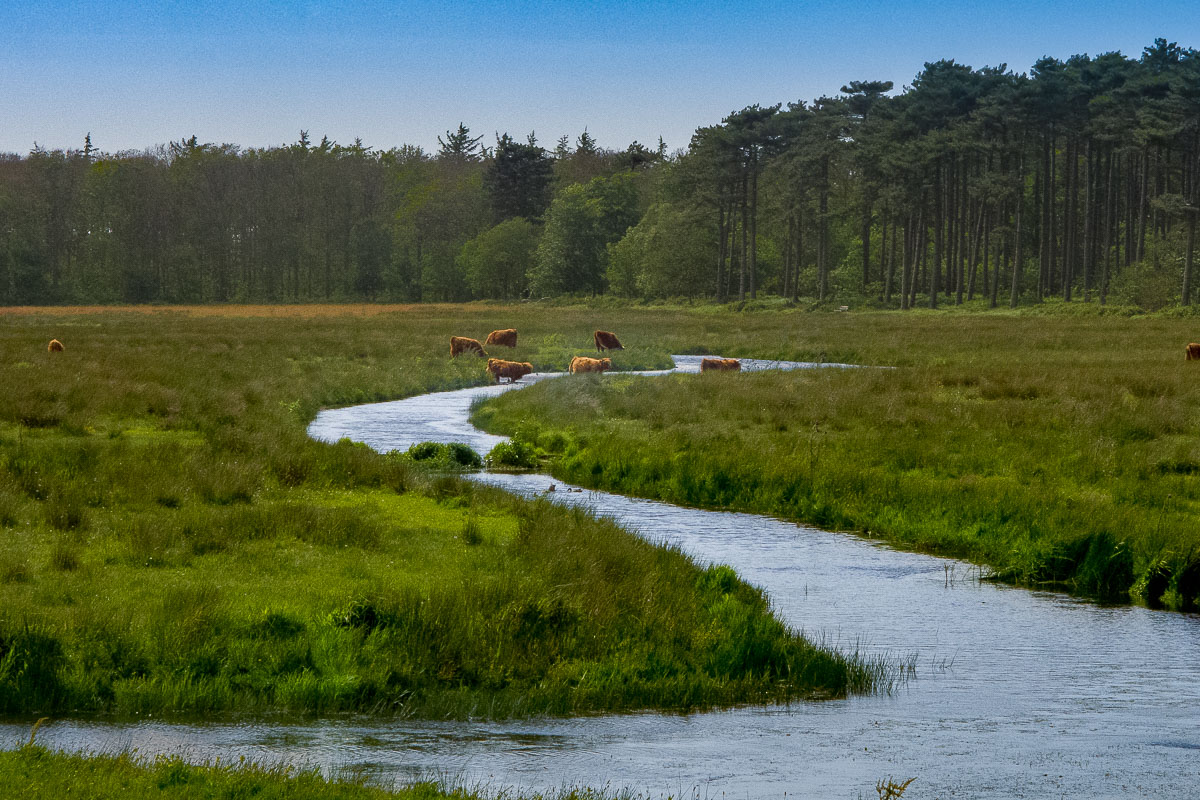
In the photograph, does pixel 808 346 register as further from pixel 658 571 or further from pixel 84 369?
pixel 658 571

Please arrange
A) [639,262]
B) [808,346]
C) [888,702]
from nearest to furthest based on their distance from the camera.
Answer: [888,702], [808,346], [639,262]

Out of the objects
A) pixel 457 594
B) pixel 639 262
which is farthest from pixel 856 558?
pixel 639 262

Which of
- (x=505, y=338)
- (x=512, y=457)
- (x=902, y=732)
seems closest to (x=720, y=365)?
(x=505, y=338)

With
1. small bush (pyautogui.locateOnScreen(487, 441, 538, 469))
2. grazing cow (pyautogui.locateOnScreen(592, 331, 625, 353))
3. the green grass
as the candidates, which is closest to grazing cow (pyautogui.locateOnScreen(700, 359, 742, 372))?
grazing cow (pyautogui.locateOnScreen(592, 331, 625, 353))

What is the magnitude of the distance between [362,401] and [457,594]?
76.9ft

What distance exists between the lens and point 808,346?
152ft

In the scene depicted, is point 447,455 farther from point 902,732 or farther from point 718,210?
point 718,210

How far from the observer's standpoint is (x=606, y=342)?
4575cm

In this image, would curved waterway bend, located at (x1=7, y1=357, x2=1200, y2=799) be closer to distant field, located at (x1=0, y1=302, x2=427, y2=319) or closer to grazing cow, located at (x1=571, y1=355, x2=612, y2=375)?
grazing cow, located at (x1=571, y1=355, x2=612, y2=375)

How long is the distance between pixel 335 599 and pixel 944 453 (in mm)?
12336

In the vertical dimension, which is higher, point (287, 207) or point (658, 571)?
point (287, 207)

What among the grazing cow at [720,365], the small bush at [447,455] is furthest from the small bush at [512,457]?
the grazing cow at [720,365]

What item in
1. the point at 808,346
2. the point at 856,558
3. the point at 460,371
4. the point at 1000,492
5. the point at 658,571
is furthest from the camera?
the point at 808,346

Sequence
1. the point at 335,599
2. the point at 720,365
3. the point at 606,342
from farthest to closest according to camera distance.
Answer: the point at 606,342 → the point at 720,365 → the point at 335,599
